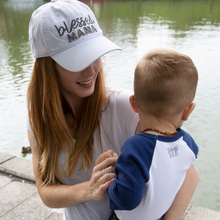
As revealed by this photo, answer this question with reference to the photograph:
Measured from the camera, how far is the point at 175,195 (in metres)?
1.00

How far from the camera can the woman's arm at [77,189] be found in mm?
952

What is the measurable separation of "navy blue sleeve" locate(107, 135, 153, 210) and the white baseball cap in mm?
397

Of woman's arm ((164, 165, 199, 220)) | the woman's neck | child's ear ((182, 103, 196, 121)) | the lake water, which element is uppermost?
child's ear ((182, 103, 196, 121))

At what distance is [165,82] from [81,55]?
1.22ft

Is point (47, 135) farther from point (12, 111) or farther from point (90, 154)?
point (12, 111)

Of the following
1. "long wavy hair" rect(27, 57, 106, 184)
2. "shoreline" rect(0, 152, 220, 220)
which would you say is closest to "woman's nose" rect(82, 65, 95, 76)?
"long wavy hair" rect(27, 57, 106, 184)

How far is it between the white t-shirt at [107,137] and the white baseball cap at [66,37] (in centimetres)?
25

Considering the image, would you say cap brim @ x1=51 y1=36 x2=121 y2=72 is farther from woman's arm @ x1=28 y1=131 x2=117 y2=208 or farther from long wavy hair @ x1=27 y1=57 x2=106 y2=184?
woman's arm @ x1=28 y1=131 x2=117 y2=208

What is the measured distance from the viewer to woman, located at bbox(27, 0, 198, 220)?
1.06m

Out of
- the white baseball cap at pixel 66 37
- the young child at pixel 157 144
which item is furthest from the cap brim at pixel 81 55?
the young child at pixel 157 144

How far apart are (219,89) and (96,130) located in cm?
451

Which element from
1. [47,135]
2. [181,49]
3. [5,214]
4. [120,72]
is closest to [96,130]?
[47,135]

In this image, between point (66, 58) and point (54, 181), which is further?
point (54, 181)

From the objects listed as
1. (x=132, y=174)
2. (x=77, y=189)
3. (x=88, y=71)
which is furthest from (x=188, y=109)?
(x=77, y=189)
